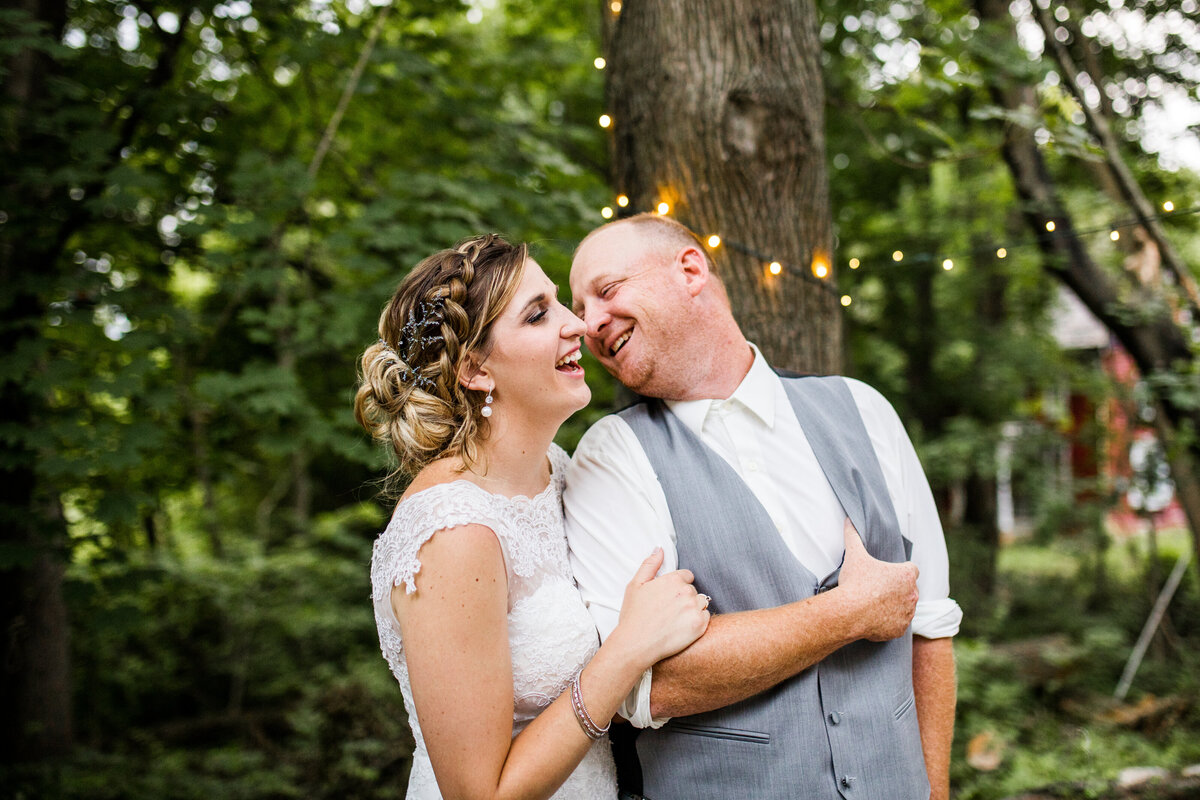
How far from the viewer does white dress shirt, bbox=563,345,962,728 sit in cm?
177

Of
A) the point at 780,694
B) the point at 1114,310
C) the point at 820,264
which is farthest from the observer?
the point at 1114,310

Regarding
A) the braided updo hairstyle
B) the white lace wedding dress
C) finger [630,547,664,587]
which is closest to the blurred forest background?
the braided updo hairstyle

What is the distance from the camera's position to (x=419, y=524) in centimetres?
156

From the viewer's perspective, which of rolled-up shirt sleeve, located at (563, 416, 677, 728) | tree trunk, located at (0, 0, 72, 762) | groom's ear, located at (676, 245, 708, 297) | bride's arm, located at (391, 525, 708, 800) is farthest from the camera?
tree trunk, located at (0, 0, 72, 762)

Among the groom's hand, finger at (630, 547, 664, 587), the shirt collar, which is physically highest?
the shirt collar

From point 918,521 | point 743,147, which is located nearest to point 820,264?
point 743,147

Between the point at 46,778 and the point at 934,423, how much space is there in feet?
33.5

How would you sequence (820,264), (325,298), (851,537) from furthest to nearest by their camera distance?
(325,298), (820,264), (851,537)

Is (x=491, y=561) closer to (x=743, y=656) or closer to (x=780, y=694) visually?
(x=743, y=656)

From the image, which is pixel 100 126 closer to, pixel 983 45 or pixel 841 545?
pixel 841 545

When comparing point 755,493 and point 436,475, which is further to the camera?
point 755,493

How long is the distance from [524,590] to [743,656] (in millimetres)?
512

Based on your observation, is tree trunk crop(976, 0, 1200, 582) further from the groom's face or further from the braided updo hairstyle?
the braided updo hairstyle

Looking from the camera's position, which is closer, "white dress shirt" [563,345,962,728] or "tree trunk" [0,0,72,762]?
"white dress shirt" [563,345,962,728]
